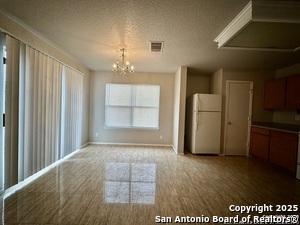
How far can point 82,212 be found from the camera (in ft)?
6.73

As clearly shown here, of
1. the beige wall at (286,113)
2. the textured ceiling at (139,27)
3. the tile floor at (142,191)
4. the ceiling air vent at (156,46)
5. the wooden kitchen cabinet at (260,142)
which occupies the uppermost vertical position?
the textured ceiling at (139,27)

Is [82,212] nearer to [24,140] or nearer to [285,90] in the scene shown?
[24,140]

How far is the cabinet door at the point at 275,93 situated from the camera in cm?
417

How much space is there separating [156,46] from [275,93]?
338 cm

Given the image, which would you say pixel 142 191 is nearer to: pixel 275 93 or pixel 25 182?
pixel 25 182

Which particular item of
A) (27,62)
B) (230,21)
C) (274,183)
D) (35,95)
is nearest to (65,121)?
(35,95)

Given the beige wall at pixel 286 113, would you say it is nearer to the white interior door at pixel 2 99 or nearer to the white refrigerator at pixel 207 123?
the white refrigerator at pixel 207 123

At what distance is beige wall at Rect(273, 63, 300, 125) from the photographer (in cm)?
427

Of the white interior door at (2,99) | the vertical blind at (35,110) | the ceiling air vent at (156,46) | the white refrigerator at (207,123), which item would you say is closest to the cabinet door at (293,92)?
the white refrigerator at (207,123)

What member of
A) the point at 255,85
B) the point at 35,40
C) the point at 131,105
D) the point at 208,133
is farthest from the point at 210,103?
the point at 35,40

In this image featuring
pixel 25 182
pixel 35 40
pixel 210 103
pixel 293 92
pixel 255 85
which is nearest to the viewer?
pixel 25 182

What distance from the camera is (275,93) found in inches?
173

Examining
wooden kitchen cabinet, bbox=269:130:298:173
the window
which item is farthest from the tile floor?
the window

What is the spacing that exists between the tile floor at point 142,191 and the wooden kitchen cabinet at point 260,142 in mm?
298
